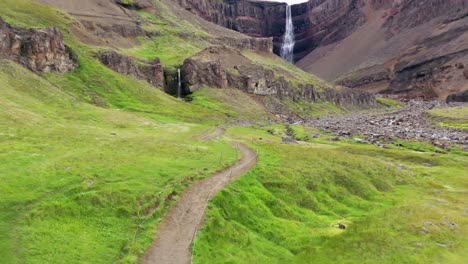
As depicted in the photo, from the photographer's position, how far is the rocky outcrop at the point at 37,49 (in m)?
95.8

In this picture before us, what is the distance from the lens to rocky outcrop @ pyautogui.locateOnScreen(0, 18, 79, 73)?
9575cm

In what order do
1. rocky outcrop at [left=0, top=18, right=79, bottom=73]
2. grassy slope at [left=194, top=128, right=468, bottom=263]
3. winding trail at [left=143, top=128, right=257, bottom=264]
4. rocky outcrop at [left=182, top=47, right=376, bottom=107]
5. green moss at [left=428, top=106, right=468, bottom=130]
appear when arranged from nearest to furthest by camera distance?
winding trail at [left=143, top=128, right=257, bottom=264]
grassy slope at [left=194, top=128, right=468, bottom=263]
rocky outcrop at [left=0, top=18, right=79, bottom=73]
green moss at [left=428, top=106, right=468, bottom=130]
rocky outcrop at [left=182, top=47, right=376, bottom=107]

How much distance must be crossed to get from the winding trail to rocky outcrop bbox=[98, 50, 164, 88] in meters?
103

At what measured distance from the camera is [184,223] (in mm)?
28516

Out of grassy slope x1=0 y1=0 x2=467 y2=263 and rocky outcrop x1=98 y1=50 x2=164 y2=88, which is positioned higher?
rocky outcrop x1=98 y1=50 x2=164 y2=88

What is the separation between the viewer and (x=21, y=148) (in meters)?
39.7

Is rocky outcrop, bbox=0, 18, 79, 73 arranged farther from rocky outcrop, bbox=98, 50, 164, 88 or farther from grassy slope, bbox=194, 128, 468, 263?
grassy slope, bbox=194, 128, 468, 263

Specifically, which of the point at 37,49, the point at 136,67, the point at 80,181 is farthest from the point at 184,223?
the point at 136,67

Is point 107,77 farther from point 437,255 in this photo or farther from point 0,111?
point 437,255

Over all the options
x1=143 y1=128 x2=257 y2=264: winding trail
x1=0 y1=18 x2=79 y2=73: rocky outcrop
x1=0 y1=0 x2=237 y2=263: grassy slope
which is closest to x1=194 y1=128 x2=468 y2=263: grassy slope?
x1=143 y1=128 x2=257 y2=264: winding trail

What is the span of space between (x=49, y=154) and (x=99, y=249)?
2023 centimetres

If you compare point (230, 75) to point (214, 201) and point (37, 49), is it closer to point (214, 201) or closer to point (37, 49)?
point (37, 49)

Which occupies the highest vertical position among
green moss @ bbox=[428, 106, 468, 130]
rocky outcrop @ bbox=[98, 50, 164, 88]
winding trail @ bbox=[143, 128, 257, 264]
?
rocky outcrop @ bbox=[98, 50, 164, 88]

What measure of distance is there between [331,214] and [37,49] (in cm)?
9285
